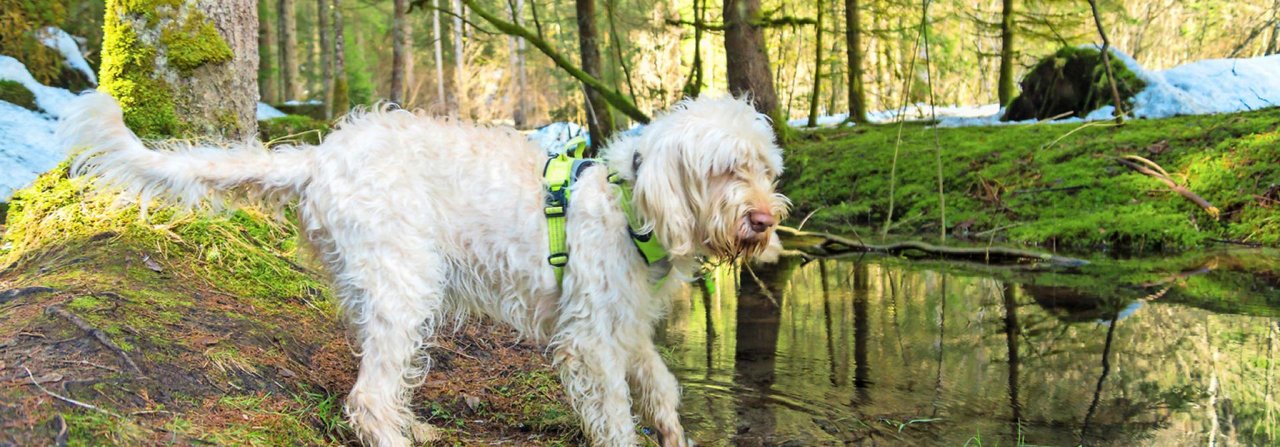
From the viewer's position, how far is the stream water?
405 cm

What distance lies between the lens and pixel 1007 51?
1584cm

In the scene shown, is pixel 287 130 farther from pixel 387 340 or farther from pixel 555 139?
pixel 387 340

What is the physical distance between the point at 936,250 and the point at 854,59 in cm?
846

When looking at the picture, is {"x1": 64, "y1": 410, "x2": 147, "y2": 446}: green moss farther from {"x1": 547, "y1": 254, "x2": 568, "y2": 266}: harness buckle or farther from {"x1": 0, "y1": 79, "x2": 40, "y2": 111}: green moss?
{"x1": 0, "y1": 79, "x2": 40, "y2": 111}: green moss

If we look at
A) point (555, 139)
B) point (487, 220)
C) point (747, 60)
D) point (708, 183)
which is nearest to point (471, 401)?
point (487, 220)

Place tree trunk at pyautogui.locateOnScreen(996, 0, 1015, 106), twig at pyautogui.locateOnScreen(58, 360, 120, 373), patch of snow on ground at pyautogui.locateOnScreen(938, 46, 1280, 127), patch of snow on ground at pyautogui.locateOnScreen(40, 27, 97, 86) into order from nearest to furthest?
twig at pyautogui.locateOnScreen(58, 360, 120, 373) < patch of snow on ground at pyautogui.locateOnScreen(40, 27, 97, 86) < patch of snow on ground at pyautogui.locateOnScreen(938, 46, 1280, 127) < tree trunk at pyautogui.locateOnScreen(996, 0, 1015, 106)

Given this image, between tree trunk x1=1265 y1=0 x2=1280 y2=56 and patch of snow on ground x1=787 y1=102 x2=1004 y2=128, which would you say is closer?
tree trunk x1=1265 y1=0 x2=1280 y2=56

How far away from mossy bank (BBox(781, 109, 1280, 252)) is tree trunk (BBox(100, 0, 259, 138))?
5617mm

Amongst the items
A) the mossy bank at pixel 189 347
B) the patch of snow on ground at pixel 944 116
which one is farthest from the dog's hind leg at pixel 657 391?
the patch of snow on ground at pixel 944 116

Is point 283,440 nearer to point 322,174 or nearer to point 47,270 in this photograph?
point 322,174

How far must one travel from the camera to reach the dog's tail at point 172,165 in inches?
128

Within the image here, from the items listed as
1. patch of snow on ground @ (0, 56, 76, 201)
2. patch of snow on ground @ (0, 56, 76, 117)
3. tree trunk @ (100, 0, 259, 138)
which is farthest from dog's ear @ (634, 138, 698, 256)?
patch of snow on ground @ (0, 56, 76, 117)

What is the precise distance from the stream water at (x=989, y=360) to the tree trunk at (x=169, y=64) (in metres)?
3.50

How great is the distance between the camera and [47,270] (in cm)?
408
